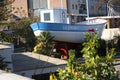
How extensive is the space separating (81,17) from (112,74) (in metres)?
62.3

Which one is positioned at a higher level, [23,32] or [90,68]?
[90,68]

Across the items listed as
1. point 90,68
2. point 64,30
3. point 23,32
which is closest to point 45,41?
point 64,30

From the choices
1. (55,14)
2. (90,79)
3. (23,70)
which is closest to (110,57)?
(90,79)

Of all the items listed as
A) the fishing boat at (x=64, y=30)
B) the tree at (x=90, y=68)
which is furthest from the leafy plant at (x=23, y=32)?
the tree at (x=90, y=68)

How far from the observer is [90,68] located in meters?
5.55

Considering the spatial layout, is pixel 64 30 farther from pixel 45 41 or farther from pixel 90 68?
pixel 90 68

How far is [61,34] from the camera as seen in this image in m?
34.5

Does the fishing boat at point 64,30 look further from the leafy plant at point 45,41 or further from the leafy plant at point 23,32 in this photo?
the leafy plant at point 23,32

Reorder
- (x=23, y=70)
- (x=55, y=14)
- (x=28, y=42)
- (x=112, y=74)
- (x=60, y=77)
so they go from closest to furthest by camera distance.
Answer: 1. (x=60, y=77)
2. (x=112, y=74)
3. (x=23, y=70)
4. (x=55, y=14)
5. (x=28, y=42)

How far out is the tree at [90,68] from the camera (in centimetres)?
525

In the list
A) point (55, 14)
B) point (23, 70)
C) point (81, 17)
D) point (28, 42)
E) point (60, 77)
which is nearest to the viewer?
point (60, 77)

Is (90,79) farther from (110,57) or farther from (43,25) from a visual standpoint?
(43,25)

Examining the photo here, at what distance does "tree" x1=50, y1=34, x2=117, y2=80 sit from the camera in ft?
17.2

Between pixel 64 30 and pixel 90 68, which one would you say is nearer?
pixel 90 68
